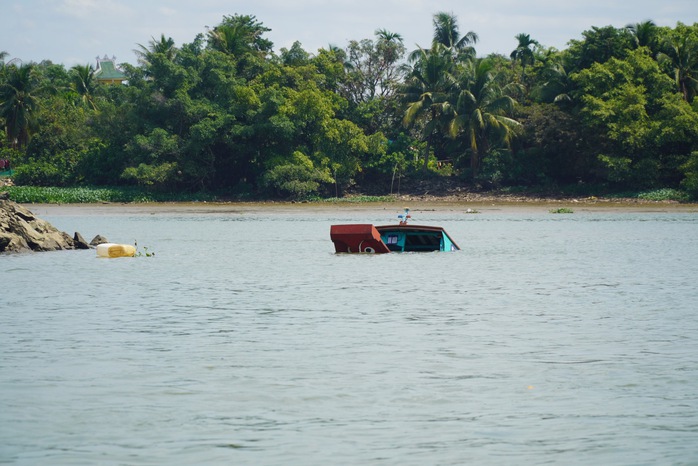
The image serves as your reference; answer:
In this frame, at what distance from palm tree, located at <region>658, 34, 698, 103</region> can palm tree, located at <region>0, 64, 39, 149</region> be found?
167ft

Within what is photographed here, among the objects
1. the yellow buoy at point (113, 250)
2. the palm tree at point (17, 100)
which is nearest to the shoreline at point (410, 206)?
the palm tree at point (17, 100)

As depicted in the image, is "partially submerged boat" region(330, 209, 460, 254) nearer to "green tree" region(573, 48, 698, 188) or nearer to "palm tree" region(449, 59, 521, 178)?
"green tree" region(573, 48, 698, 188)

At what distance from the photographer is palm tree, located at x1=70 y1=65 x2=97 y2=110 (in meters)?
97.3

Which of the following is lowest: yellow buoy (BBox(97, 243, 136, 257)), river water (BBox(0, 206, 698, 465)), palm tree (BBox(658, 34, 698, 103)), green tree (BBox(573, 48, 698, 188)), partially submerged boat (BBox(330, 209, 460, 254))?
river water (BBox(0, 206, 698, 465))

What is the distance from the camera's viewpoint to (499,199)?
233 ft

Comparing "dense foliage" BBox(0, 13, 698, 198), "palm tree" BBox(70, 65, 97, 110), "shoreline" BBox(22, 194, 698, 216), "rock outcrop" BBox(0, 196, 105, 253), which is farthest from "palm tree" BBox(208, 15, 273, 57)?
"rock outcrop" BBox(0, 196, 105, 253)

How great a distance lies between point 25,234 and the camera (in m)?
33.8

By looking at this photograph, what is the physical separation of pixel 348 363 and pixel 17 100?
225 ft

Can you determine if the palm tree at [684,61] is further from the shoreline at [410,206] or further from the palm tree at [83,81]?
the palm tree at [83,81]

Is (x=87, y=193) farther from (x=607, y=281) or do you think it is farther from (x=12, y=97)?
(x=607, y=281)

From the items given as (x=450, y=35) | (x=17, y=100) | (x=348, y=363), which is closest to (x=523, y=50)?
(x=450, y=35)

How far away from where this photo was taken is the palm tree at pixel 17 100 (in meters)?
75.2

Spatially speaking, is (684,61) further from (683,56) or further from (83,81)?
(83,81)

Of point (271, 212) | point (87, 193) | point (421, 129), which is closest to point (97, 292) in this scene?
point (271, 212)
